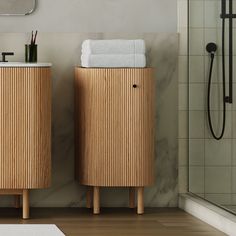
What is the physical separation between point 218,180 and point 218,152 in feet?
0.50

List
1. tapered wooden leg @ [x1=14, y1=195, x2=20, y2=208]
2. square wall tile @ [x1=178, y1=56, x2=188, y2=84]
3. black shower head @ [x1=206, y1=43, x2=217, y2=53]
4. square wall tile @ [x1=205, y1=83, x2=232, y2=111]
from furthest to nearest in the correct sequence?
square wall tile @ [x1=178, y1=56, x2=188, y2=84] → tapered wooden leg @ [x1=14, y1=195, x2=20, y2=208] → black shower head @ [x1=206, y1=43, x2=217, y2=53] → square wall tile @ [x1=205, y1=83, x2=232, y2=111]

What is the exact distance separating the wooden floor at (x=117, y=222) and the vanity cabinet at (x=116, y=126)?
185 millimetres

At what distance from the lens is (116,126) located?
518 cm

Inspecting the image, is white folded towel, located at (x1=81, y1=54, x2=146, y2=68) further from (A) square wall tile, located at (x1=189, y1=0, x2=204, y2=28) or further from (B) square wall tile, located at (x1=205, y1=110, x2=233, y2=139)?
(B) square wall tile, located at (x1=205, y1=110, x2=233, y2=139)

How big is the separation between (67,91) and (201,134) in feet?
2.98

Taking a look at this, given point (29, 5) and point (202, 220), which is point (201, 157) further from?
point (29, 5)

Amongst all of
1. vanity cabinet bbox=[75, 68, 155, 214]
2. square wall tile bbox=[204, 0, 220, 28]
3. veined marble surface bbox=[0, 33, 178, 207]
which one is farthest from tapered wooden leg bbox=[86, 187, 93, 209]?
square wall tile bbox=[204, 0, 220, 28]

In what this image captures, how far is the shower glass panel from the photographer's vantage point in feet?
15.2

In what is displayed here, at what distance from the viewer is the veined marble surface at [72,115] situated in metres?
5.54

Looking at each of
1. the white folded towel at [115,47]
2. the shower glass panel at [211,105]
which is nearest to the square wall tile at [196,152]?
the shower glass panel at [211,105]

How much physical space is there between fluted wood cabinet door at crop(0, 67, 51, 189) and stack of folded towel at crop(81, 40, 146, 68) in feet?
1.03

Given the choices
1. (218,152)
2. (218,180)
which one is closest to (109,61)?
(218,152)

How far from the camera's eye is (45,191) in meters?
Answer: 5.55

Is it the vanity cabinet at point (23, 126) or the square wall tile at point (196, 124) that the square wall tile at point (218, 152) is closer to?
the square wall tile at point (196, 124)
